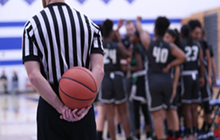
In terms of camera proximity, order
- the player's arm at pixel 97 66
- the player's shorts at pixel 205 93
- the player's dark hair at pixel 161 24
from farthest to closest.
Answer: the player's shorts at pixel 205 93 → the player's dark hair at pixel 161 24 → the player's arm at pixel 97 66

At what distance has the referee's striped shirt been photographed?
1600 mm

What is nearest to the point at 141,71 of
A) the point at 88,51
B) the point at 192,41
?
the point at 192,41

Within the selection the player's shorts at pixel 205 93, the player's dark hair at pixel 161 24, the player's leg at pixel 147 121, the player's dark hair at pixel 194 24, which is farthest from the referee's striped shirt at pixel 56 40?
the player's shorts at pixel 205 93

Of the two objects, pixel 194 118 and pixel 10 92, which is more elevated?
pixel 194 118

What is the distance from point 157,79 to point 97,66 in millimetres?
2331

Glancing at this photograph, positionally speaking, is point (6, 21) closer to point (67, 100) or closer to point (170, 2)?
point (170, 2)

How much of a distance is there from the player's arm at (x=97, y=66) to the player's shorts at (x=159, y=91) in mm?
2259

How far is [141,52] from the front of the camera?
4562mm

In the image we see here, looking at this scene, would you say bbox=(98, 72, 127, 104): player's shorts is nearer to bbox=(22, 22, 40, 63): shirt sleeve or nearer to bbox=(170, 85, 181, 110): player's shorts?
bbox=(170, 85, 181, 110): player's shorts

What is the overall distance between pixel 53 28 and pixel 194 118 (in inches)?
156

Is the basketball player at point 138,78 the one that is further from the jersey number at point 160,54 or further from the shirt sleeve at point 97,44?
the shirt sleeve at point 97,44

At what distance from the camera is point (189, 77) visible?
4688mm

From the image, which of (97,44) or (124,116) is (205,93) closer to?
(124,116)

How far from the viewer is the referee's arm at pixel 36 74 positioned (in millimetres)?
1562
